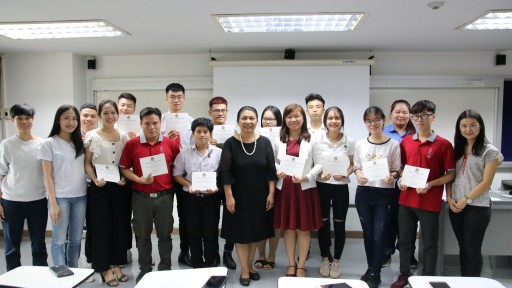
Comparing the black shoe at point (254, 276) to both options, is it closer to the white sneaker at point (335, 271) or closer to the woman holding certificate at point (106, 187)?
the white sneaker at point (335, 271)

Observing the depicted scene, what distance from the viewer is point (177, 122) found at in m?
2.97

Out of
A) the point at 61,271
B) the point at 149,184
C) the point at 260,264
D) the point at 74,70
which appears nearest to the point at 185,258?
the point at 260,264

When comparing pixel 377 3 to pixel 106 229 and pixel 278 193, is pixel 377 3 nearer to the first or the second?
pixel 278 193

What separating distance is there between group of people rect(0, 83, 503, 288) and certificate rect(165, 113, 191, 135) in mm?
216

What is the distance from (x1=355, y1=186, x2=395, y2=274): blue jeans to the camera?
2650mm

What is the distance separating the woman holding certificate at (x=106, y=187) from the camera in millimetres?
2578

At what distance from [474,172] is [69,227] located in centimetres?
301

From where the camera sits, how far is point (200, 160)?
269 cm

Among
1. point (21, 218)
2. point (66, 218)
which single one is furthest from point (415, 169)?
point (21, 218)

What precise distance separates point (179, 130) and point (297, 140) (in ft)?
3.46

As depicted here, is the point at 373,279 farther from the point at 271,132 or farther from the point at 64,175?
the point at 64,175

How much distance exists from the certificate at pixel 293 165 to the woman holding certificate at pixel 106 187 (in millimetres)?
1243

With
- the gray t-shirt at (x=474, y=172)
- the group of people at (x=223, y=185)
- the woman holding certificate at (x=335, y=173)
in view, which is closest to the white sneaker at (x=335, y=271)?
the woman holding certificate at (x=335, y=173)

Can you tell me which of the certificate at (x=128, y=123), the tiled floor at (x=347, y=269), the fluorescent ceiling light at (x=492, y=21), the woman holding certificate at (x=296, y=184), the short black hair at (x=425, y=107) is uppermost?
the fluorescent ceiling light at (x=492, y=21)
